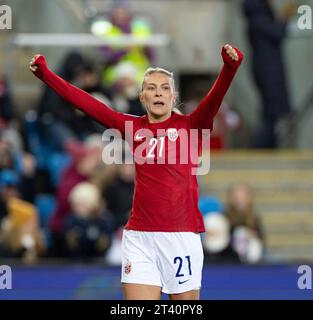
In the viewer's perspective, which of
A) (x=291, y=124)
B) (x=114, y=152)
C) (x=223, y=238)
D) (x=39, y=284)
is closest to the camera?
(x=39, y=284)

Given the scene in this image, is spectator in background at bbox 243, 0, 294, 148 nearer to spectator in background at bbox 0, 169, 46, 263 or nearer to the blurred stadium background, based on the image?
the blurred stadium background

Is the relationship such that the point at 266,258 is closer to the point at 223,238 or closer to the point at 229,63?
the point at 223,238

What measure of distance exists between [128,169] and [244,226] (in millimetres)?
1324

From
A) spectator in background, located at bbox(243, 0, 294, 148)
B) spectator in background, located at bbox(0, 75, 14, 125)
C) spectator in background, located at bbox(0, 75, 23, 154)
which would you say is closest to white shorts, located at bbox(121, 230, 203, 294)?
spectator in background, located at bbox(0, 75, 23, 154)

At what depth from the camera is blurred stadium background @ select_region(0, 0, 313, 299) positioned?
1167 cm

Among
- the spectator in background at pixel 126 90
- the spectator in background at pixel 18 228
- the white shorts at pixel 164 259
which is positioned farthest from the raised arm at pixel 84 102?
the spectator in background at pixel 126 90

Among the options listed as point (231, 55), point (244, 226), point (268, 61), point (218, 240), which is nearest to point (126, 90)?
point (268, 61)

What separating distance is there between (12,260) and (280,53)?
4817 millimetres

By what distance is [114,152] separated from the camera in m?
13.7

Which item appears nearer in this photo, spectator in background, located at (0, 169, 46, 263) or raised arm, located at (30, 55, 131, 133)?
raised arm, located at (30, 55, 131, 133)

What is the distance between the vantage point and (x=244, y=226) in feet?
42.7

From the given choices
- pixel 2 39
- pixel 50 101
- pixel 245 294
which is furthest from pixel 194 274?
pixel 2 39

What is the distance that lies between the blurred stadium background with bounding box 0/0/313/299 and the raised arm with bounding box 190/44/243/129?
3.24 m

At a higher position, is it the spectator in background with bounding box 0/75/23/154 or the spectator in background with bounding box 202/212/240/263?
the spectator in background with bounding box 0/75/23/154
